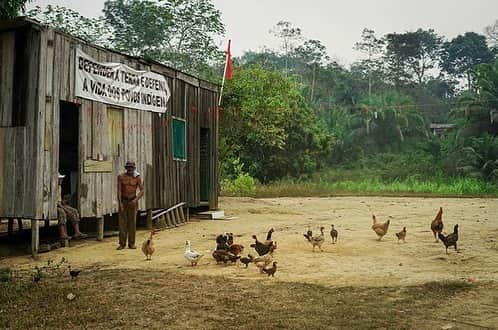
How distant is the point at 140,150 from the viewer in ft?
47.3

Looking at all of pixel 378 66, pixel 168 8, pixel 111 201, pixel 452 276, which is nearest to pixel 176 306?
pixel 452 276

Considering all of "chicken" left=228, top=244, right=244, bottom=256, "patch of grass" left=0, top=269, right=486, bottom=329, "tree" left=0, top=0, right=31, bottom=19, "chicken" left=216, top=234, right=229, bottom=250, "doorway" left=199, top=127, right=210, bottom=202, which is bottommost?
"patch of grass" left=0, top=269, right=486, bottom=329

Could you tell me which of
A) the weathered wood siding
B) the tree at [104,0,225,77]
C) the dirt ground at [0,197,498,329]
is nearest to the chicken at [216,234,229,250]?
the dirt ground at [0,197,498,329]

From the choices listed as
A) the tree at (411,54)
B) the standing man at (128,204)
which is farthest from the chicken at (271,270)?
the tree at (411,54)

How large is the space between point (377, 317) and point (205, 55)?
3031 cm

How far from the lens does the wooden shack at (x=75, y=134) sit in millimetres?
10898

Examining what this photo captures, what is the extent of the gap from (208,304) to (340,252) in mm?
4202

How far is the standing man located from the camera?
11680mm

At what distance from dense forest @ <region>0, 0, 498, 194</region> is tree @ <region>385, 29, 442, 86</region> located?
0.09 metres

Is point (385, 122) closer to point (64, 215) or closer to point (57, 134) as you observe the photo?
point (64, 215)

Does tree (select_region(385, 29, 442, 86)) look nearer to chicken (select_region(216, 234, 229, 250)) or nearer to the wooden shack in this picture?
the wooden shack

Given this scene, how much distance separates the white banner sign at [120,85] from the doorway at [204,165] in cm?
315

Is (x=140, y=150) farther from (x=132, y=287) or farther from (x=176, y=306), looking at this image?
(x=176, y=306)

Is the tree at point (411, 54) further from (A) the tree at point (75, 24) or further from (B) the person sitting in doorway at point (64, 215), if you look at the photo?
(B) the person sitting in doorway at point (64, 215)
